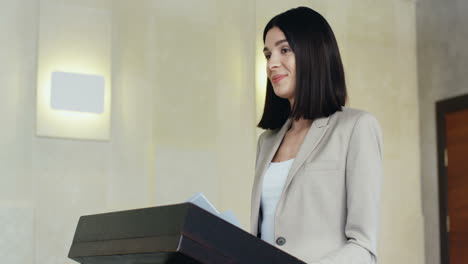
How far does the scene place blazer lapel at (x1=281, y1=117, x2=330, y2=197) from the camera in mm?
2045

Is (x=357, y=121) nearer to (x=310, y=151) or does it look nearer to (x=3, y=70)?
(x=310, y=151)

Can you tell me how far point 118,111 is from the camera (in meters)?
5.29

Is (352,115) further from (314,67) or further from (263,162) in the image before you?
(263,162)

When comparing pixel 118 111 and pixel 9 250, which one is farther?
pixel 118 111

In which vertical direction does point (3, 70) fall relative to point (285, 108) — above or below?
above

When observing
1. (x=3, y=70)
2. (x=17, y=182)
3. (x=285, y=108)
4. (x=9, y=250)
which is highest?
(x=3, y=70)

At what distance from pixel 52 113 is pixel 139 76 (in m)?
0.71

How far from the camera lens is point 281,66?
2.14 meters

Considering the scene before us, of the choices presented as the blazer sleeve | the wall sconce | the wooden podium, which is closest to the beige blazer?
the blazer sleeve

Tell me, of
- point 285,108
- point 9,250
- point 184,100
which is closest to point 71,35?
point 184,100

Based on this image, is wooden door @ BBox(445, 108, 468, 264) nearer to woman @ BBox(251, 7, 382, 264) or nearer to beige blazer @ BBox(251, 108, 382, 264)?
woman @ BBox(251, 7, 382, 264)

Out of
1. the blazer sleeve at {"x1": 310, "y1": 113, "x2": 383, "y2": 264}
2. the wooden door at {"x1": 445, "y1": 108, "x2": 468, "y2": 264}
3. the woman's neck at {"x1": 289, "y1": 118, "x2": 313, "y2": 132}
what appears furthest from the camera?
the wooden door at {"x1": 445, "y1": 108, "x2": 468, "y2": 264}

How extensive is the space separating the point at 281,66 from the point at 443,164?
4.67 metres

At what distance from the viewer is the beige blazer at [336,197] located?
1913 mm
